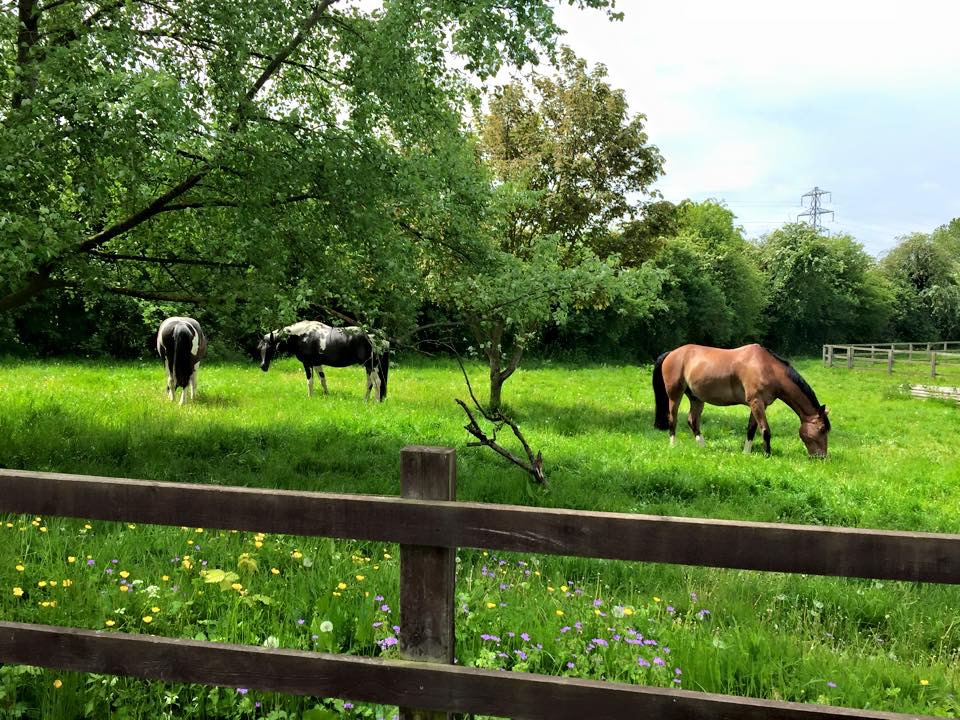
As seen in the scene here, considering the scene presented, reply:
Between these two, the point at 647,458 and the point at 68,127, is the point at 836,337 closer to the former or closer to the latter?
the point at 647,458

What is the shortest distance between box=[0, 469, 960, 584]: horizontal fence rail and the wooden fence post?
6cm

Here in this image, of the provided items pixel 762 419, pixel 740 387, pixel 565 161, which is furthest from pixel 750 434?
pixel 565 161

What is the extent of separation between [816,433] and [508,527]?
1080cm

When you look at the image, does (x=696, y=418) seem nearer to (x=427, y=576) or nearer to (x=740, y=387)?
(x=740, y=387)

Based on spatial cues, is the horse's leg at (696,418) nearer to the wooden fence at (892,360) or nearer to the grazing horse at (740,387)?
the grazing horse at (740,387)

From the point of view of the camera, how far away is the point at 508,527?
7.66 ft

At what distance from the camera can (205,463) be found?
29.4 ft

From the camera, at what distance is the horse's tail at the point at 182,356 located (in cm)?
1378

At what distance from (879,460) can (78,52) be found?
12.4 metres

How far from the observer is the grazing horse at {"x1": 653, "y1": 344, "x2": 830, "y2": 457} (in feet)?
38.6

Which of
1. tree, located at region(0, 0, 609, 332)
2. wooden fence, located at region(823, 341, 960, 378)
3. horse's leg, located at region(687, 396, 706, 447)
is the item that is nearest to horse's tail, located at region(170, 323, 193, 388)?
tree, located at region(0, 0, 609, 332)

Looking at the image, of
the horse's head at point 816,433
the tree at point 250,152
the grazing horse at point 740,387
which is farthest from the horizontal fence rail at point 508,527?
the horse's head at point 816,433

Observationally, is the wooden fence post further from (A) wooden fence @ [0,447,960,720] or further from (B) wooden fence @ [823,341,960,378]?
(B) wooden fence @ [823,341,960,378]

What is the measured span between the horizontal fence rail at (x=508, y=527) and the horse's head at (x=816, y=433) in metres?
10.3
